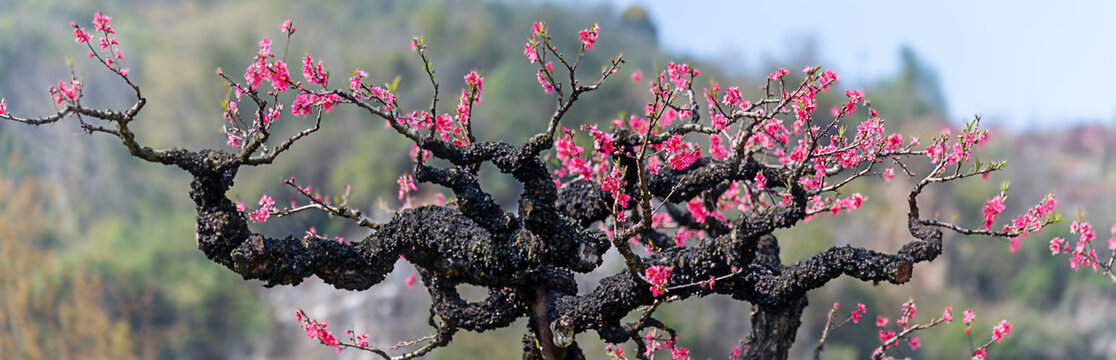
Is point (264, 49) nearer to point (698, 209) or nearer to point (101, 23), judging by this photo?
point (101, 23)

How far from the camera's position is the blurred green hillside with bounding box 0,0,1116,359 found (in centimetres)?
2239

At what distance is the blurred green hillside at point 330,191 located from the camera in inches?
882

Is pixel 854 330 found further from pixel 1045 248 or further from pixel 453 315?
pixel 453 315

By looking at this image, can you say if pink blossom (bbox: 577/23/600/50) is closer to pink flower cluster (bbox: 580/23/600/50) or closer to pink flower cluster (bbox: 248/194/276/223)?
pink flower cluster (bbox: 580/23/600/50)

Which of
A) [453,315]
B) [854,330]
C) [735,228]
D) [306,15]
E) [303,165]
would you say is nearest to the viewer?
[735,228]

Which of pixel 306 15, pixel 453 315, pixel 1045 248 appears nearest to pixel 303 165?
pixel 306 15

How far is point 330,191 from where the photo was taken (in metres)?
31.9

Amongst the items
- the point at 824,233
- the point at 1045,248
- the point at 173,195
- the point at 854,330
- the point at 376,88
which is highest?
the point at 173,195

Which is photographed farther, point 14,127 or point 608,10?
point 608,10

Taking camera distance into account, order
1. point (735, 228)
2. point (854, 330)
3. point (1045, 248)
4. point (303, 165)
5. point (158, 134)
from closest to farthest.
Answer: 1. point (735, 228)
2. point (854, 330)
3. point (1045, 248)
4. point (303, 165)
5. point (158, 134)

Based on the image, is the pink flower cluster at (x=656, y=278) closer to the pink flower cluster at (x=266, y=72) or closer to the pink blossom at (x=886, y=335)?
the pink blossom at (x=886, y=335)

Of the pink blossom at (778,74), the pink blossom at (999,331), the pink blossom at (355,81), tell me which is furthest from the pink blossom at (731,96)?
the pink blossom at (999,331)

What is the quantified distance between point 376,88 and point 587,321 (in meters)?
1.44

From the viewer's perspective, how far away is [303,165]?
104 feet
